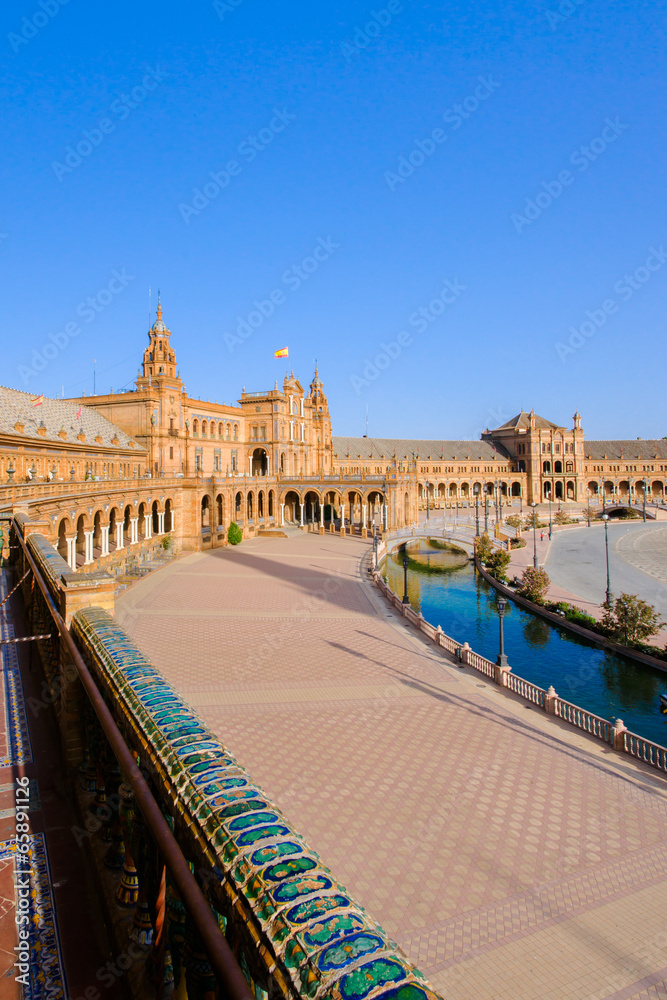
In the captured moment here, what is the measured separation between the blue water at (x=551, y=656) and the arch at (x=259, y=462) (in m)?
26.2

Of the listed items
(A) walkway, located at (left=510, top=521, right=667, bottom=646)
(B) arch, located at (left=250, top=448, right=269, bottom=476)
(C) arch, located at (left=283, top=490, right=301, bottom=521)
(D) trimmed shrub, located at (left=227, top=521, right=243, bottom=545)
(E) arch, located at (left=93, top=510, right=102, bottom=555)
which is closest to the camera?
(E) arch, located at (left=93, top=510, right=102, bottom=555)

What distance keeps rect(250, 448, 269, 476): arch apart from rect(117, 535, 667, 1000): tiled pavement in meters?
44.7

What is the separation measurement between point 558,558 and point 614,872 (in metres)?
47.2

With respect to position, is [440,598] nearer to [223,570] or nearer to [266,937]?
[223,570]

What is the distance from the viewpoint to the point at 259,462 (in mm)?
67250

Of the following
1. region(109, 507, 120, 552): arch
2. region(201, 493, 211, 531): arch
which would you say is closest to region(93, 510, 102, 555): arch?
region(109, 507, 120, 552): arch

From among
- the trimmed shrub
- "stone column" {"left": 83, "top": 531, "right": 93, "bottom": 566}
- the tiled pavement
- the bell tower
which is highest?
the bell tower

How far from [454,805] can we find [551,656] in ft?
60.6

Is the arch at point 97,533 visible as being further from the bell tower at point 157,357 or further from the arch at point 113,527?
the bell tower at point 157,357

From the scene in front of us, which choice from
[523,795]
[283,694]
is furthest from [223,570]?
[523,795]

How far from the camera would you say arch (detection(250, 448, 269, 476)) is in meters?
66.5

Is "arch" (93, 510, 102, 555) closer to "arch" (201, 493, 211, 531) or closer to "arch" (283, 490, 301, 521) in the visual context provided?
"arch" (201, 493, 211, 531)

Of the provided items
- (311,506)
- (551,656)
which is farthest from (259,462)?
(551,656)

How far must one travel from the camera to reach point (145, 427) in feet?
166
